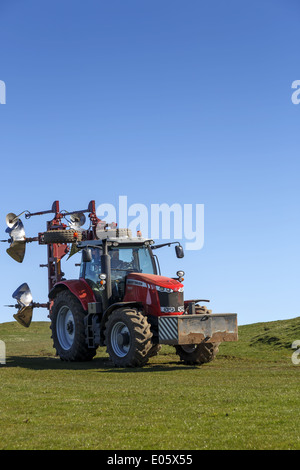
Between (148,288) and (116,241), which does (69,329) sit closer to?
(116,241)

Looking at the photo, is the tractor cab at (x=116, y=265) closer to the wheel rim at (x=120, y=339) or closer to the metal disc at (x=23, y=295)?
the wheel rim at (x=120, y=339)

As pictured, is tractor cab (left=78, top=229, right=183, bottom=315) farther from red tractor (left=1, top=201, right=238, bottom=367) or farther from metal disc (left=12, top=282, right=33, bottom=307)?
metal disc (left=12, top=282, right=33, bottom=307)

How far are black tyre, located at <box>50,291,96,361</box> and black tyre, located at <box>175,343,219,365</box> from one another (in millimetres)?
2319

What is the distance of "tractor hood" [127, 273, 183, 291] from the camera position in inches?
596

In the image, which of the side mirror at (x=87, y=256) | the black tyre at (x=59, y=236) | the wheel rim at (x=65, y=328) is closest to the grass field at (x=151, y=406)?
the wheel rim at (x=65, y=328)

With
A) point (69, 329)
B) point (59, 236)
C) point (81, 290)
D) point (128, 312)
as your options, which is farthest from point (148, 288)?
point (59, 236)

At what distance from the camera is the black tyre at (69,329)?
53.9ft

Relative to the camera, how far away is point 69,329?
56.0 ft

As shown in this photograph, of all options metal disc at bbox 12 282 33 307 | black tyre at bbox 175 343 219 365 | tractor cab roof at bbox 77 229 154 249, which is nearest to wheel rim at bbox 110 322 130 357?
black tyre at bbox 175 343 219 365

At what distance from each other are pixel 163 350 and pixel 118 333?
18.9ft

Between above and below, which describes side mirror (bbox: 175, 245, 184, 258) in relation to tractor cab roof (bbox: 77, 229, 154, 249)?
below

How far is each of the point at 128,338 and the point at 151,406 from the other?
550 cm

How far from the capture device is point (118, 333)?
588 inches
